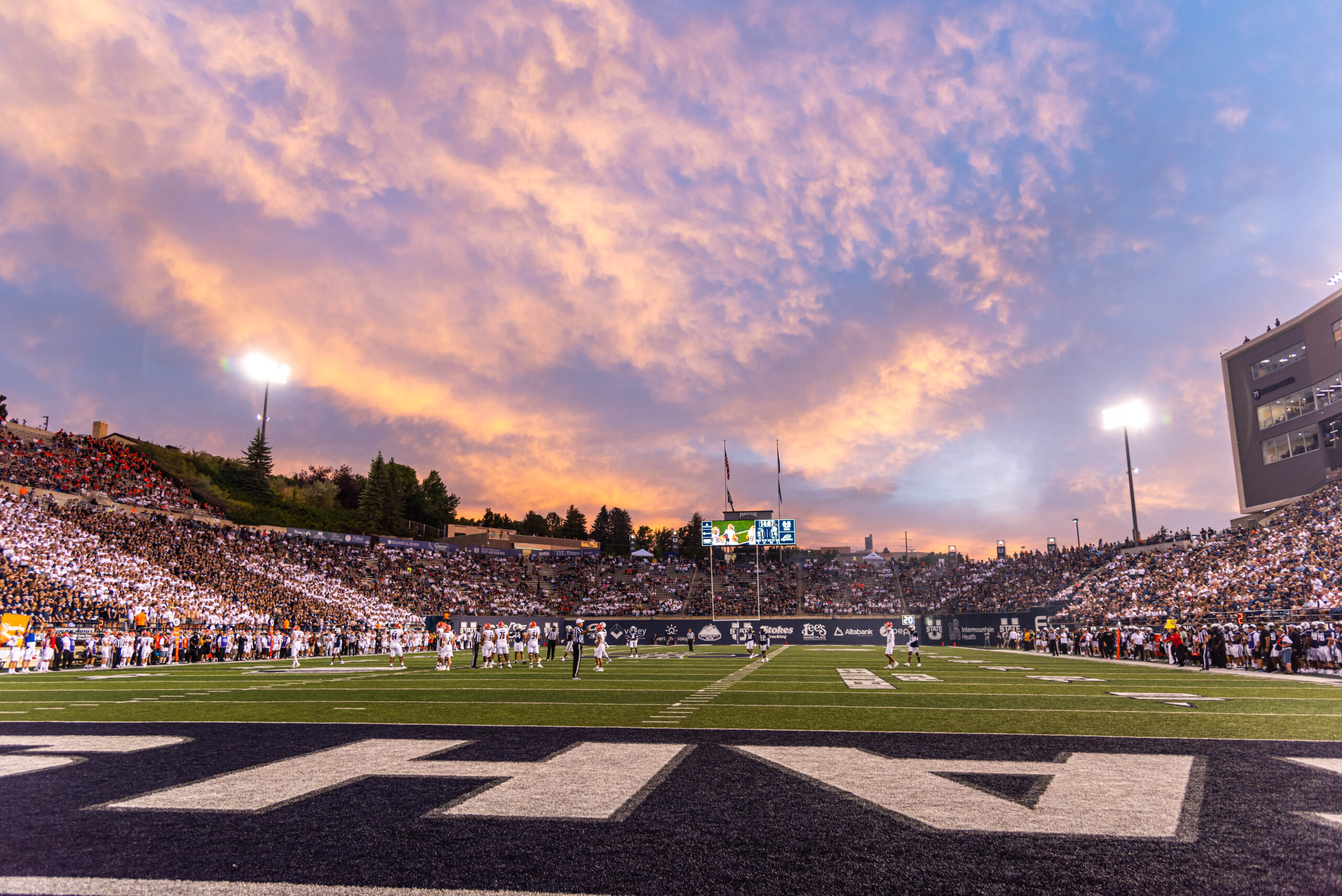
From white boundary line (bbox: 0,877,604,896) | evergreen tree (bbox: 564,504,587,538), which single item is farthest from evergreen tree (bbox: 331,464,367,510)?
white boundary line (bbox: 0,877,604,896)

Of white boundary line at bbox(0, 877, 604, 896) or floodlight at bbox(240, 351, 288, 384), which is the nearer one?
white boundary line at bbox(0, 877, 604, 896)

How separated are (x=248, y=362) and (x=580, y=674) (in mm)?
50499

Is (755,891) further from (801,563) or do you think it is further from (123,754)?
(801,563)

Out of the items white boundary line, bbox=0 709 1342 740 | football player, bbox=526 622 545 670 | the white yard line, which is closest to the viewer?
white boundary line, bbox=0 709 1342 740

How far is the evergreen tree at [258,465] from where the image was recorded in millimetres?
87188

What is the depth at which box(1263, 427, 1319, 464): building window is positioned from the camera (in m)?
46.6

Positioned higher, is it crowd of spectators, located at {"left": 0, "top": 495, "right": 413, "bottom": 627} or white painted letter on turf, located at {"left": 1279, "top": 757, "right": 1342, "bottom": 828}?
crowd of spectators, located at {"left": 0, "top": 495, "right": 413, "bottom": 627}

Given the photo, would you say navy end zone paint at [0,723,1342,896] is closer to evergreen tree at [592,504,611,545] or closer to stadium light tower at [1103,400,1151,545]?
stadium light tower at [1103,400,1151,545]

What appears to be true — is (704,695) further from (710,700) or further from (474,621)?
(474,621)

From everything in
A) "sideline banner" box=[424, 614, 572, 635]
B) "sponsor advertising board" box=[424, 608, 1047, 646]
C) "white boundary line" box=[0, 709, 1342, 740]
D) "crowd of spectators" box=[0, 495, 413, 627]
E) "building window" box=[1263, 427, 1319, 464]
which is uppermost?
"building window" box=[1263, 427, 1319, 464]

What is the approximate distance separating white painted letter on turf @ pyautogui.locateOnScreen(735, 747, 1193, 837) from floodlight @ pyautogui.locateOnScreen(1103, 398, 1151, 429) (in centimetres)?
5384

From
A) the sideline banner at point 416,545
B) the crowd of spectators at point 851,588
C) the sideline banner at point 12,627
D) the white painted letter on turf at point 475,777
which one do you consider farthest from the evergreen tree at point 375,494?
the white painted letter on turf at point 475,777

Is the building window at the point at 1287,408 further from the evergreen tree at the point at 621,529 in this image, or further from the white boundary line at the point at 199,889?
the evergreen tree at the point at 621,529

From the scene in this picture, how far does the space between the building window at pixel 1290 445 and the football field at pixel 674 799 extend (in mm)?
43881
